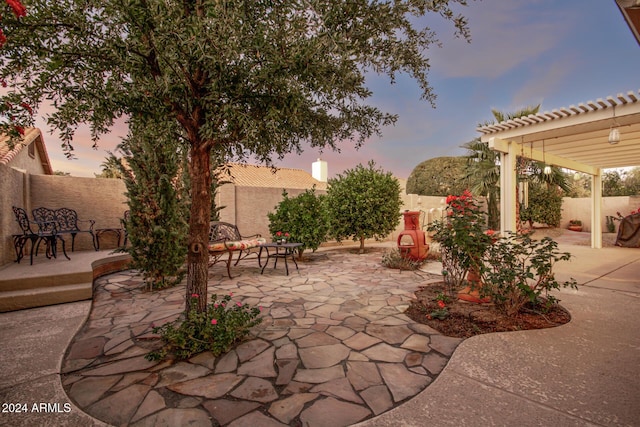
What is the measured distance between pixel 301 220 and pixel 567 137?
652 centimetres

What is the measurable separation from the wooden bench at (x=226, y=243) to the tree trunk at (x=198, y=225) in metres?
2.44

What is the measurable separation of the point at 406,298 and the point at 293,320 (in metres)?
1.66

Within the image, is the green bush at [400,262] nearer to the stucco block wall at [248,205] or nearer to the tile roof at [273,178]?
the stucco block wall at [248,205]

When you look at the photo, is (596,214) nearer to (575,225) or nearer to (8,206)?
(575,225)

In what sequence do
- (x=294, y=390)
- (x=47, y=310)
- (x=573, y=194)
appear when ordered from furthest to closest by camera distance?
(x=573, y=194) < (x=47, y=310) < (x=294, y=390)

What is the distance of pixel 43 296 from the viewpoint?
401 cm

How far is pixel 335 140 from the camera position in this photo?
11.5 feet

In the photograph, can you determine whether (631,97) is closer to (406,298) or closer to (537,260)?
(537,260)

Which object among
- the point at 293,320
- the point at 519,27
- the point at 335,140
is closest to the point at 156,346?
the point at 293,320

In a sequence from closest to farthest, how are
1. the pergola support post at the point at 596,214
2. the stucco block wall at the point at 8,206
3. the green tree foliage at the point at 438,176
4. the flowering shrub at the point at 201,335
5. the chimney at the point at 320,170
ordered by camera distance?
the flowering shrub at the point at 201,335 < the stucco block wall at the point at 8,206 < the pergola support post at the point at 596,214 < the green tree foliage at the point at 438,176 < the chimney at the point at 320,170

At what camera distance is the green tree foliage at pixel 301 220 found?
7078 millimetres

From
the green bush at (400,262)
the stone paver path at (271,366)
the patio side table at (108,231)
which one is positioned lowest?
the stone paver path at (271,366)

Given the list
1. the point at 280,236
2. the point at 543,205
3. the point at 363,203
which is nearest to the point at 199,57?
the point at 280,236

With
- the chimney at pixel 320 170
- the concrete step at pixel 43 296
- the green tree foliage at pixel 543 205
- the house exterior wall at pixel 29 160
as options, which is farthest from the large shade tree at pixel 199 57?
the chimney at pixel 320 170
